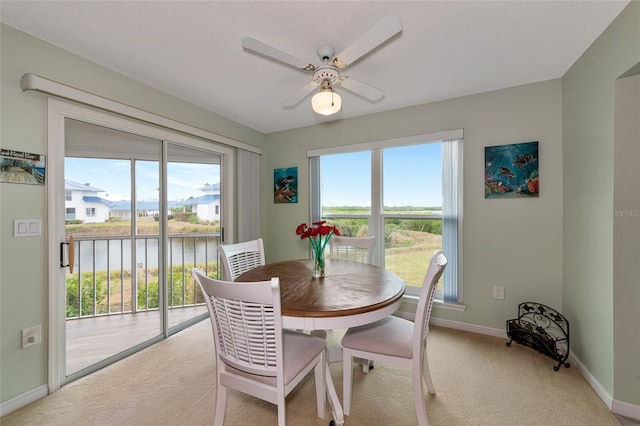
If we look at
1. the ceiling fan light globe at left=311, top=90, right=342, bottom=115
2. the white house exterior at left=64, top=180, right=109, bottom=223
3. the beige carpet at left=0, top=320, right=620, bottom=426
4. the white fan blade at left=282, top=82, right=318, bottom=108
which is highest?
the white fan blade at left=282, top=82, right=318, bottom=108

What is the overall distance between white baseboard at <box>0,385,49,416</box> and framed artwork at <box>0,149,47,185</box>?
140cm

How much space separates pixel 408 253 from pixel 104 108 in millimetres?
3288

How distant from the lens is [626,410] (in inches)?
62.9

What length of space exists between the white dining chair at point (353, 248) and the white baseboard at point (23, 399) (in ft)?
7.93

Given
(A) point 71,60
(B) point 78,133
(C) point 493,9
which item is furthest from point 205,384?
(C) point 493,9

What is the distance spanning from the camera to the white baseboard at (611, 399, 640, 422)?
1.58 m

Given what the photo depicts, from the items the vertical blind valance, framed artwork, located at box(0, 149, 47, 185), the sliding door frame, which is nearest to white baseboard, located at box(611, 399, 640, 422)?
the vertical blind valance

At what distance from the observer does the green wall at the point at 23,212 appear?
65.2 inches

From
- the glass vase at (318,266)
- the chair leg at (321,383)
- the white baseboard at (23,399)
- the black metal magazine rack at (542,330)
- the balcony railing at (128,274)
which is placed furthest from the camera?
the balcony railing at (128,274)

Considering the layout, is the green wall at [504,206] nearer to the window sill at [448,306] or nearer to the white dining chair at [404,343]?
the window sill at [448,306]

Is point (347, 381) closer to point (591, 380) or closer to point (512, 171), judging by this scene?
point (591, 380)

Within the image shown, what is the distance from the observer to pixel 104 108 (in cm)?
211

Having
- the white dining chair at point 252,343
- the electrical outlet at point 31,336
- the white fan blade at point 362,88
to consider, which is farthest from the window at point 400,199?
the electrical outlet at point 31,336

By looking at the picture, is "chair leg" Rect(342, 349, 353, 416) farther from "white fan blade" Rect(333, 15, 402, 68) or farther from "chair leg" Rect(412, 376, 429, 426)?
"white fan blade" Rect(333, 15, 402, 68)
